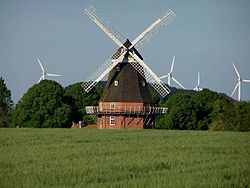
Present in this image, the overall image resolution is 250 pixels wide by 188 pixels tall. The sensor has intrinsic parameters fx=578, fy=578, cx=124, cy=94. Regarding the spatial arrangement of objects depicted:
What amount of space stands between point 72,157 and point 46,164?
278 centimetres

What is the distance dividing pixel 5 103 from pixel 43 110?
645 inches

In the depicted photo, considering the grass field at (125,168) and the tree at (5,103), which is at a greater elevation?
the tree at (5,103)

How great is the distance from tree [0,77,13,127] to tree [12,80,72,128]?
19.3ft

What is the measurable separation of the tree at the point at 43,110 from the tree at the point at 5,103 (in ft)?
19.3

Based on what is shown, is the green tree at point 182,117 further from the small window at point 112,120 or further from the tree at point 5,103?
the tree at point 5,103

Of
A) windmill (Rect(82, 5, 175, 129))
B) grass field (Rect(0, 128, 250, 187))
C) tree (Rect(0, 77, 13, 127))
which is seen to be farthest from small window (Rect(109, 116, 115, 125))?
grass field (Rect(0, 128, 250, 187))

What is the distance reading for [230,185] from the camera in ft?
49.9

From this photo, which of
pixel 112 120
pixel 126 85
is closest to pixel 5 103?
pixel 112 120

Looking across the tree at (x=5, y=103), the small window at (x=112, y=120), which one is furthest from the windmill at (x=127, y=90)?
the tree at (x=5, y=103)

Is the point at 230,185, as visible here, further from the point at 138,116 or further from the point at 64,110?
the point at 64,110

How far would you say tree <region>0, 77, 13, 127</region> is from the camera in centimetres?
8950

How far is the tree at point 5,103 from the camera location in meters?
89.5

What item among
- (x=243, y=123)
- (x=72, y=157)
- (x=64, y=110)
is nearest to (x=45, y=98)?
(x=64, y=110)

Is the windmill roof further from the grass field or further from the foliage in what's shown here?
the grass field
